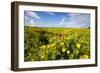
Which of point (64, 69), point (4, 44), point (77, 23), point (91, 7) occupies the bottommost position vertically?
point (64, 69)

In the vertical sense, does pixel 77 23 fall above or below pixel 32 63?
above

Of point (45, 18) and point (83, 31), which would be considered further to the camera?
point (83, 31)

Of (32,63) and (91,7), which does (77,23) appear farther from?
(32,63)

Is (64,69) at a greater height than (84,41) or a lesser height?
lesser

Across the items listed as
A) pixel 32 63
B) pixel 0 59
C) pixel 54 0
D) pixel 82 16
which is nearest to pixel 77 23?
pixel 82 16

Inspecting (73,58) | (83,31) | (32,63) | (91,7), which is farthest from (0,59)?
(91,7)

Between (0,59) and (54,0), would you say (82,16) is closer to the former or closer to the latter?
(54,0)
